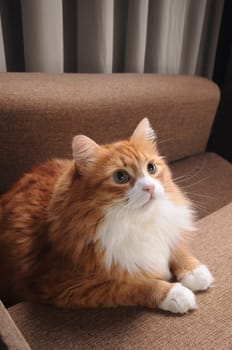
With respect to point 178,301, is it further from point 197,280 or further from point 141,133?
point 141,133

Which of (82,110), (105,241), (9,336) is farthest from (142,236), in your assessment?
(82,110)

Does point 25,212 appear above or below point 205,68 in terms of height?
below

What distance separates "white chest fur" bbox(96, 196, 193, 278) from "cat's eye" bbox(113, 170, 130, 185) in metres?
0.07

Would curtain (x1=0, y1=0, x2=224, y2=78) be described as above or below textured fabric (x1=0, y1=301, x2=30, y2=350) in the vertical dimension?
above

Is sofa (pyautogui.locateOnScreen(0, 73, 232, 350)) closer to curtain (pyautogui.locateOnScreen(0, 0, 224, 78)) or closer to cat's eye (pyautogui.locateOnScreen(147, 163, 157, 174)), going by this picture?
curtain (pyautogui.locateOnScreen(0, 0, 224, 78))

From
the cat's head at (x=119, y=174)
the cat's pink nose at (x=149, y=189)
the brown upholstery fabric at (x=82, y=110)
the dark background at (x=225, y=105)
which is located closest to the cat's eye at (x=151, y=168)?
the cat's head at (x=119, y=174)

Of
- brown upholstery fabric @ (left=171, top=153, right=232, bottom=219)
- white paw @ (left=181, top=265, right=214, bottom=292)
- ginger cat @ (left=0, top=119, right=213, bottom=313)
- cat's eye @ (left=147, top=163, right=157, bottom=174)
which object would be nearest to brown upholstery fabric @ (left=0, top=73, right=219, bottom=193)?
brown upholstery fabric @ (left=171, top=153, right=232, bottom=219)

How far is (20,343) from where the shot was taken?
57 cm

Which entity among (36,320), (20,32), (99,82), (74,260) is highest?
(20,32)

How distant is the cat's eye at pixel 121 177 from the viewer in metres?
0.89

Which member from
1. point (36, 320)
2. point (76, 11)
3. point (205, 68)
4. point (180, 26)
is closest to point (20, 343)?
point (36, 320)

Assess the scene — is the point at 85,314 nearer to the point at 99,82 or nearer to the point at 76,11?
the point at 99,82

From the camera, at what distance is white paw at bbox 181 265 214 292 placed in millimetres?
933

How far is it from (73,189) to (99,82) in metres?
0.66
